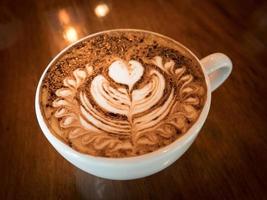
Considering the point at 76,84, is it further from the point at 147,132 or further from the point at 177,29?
the point at 177,29

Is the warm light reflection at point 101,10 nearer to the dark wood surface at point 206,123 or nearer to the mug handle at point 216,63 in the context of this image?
the dark wood surface at point 206,123

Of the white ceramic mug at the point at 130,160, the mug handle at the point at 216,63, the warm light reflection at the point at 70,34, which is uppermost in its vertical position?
the warm light reflection at the point at 70,34

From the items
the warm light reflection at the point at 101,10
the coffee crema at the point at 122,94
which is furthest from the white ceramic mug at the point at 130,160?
the warm light reflection at the point at 101,10

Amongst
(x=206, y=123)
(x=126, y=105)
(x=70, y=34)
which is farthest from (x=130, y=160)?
(x=70, y=34)

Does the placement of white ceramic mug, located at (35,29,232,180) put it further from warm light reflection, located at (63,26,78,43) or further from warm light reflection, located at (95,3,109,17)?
warm light reflection, located at (95,3,109,17)

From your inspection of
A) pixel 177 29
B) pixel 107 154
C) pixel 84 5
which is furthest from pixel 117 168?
pixel 84 5

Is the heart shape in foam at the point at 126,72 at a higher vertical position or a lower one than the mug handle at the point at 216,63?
higher

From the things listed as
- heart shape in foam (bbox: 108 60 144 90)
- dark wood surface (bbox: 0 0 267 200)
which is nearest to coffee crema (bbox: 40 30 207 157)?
heart shape in foam (bbox: 108 60 144 90)

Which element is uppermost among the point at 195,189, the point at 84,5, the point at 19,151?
the point at 84,5
